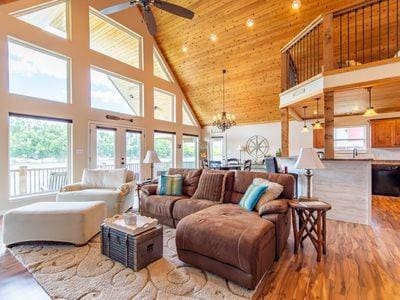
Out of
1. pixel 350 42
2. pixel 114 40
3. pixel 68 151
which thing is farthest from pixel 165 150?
pixel 350 42

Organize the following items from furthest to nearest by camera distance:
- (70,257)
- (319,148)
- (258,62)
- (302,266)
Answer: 1. (319,148)
2. (258,62)
3. (70,257)
4. (302,266)

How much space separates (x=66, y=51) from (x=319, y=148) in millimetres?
7932

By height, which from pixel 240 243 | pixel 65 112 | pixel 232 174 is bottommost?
pixel 240 243

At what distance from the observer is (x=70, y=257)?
271 cm

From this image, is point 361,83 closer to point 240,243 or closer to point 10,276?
point 240,243

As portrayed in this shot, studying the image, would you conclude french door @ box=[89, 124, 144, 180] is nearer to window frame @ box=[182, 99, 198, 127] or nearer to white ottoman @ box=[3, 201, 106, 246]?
window frame @ box=[182, 99, 198, 127]

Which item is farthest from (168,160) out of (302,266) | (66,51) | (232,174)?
(302,266)

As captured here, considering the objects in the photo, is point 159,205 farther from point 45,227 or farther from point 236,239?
point 236,239

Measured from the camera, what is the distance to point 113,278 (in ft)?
7.48

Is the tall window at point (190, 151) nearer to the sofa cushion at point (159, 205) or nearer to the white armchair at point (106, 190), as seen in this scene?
the white armchair at point (106, 190)

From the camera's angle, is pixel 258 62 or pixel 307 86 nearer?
pixel 307 86

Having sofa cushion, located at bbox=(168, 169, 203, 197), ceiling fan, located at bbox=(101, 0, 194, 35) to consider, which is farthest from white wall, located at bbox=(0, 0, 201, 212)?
sofa cushion, located at bbox=(168, 169, 203, 197)

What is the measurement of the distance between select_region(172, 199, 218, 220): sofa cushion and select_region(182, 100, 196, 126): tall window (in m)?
6.64

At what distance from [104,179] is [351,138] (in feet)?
24.7
